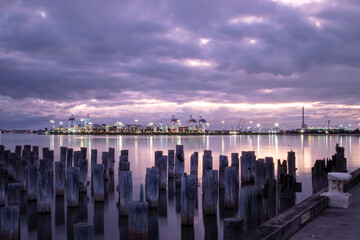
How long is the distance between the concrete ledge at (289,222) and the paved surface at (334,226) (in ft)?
0.39

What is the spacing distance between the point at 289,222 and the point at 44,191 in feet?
24.7

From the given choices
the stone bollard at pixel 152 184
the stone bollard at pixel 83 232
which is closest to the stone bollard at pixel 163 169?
the stone bollard at pixel 152 184

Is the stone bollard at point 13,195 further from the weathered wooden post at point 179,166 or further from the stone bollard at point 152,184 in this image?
the weathered wooden post at point 179,166

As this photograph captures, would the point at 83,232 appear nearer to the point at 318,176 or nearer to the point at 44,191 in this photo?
the point at 44,191

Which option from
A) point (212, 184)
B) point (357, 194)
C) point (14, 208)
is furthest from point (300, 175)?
point (14, 208)

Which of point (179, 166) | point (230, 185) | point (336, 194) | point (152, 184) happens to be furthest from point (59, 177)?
point (336, 194)

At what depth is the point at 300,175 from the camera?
2162 centimetres

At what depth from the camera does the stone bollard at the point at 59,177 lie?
11.6 m

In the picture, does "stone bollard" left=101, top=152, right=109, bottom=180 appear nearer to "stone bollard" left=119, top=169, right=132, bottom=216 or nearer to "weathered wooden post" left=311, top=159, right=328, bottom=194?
"stone bollard" left=119, top=169, right=132, bottom=216

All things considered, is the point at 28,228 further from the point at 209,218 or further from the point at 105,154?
the point at 105,154

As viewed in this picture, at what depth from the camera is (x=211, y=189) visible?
9547 mm

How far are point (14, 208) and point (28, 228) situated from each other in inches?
161

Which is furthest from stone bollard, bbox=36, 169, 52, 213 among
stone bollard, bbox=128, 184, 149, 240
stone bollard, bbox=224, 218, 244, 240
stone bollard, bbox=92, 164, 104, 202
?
stone bollard, bbox=224, 218, 244, 240

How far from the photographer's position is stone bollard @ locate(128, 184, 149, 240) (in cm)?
673
